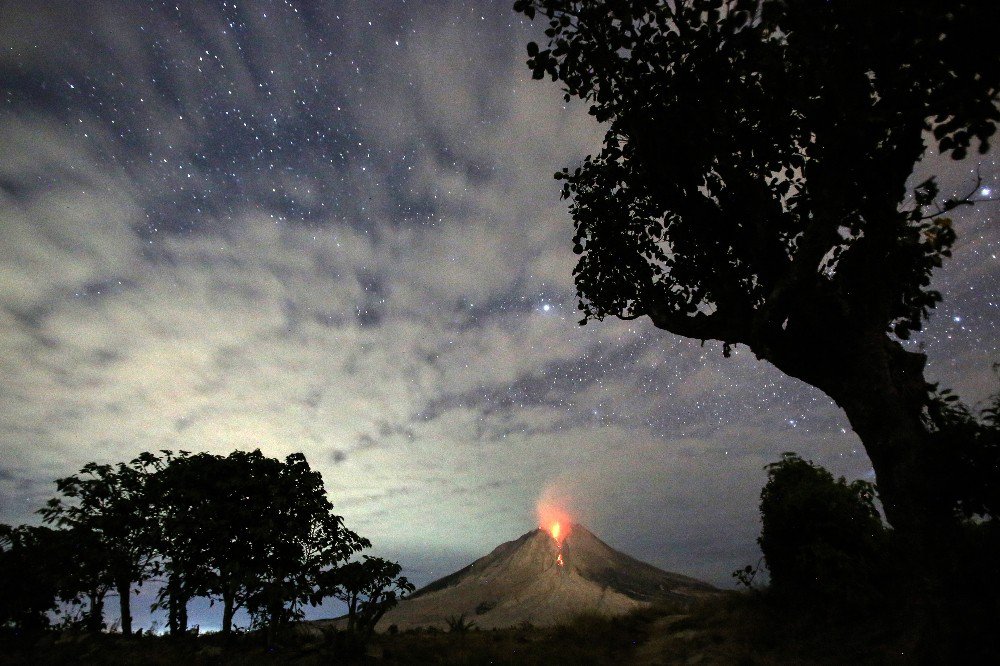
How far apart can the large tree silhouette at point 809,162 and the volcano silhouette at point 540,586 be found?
41.8m

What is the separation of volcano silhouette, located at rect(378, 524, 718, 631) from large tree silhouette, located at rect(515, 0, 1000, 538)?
41.8m

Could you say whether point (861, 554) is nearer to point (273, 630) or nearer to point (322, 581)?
point (322, 581)

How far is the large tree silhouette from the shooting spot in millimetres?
6461

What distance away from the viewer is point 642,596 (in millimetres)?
54031

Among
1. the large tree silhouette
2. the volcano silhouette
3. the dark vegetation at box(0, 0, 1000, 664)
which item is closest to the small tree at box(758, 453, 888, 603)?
the dark vegetation at box(0, 0, 1000, 664)

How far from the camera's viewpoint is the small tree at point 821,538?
11.6 meters

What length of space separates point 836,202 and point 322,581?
15003mm

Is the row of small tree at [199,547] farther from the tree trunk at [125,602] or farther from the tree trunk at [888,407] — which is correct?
the tree trunk at [888,407]

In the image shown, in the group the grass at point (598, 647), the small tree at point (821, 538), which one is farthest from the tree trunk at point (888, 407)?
the small tree at point (821, 538)

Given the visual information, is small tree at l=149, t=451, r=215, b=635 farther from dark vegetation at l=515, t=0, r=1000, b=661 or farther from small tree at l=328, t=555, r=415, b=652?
dark vegetation at l=515, t=0, r=1000, b=661

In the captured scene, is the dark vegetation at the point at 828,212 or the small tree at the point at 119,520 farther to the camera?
the small tree at the point at 119,520

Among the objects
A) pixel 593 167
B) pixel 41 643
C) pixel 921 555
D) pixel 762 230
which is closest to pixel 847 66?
pixel 762 230

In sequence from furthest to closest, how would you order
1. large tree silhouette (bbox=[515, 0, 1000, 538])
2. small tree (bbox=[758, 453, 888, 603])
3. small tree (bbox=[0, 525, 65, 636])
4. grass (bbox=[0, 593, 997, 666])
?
small tree (bbox=[0, 525, 65, 636]) < small tree (bbox=[758, 453, 888, 603]) < grass (bbox=[0, 593, 997, 666]) < large tree silhouette (bbox=[515, 0, 1000, 538])

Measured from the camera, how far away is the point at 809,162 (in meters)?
8.75
